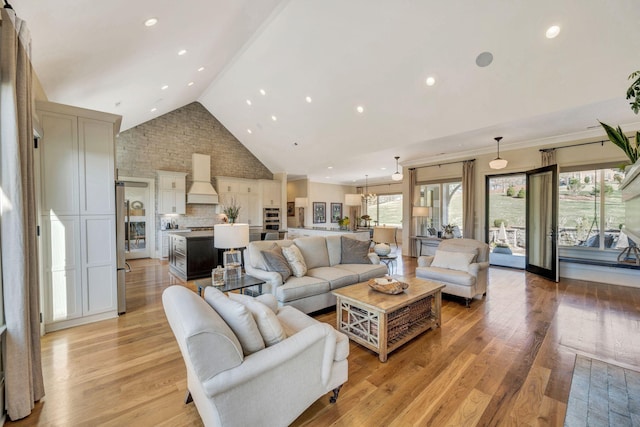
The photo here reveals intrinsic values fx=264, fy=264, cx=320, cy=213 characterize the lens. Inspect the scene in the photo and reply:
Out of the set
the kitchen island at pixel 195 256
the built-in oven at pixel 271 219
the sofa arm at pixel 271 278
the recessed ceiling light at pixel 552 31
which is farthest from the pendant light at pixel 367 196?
the sofa arm at pixel 271 278

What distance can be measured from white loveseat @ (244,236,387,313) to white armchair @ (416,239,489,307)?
83 cm

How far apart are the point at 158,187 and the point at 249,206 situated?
2.92 metres

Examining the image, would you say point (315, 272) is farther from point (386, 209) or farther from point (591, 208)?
point (386, 209)

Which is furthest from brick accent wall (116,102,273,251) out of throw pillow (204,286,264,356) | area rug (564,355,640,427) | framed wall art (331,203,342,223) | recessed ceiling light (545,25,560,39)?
area rug (564,355,640,427)

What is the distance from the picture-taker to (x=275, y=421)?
5.06 feet

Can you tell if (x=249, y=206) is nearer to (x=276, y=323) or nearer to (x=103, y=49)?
(x=103, y=49)

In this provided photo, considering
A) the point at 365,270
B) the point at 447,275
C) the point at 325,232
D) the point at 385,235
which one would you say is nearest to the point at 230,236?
the point at 365,270

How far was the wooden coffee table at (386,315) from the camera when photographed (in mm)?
2475

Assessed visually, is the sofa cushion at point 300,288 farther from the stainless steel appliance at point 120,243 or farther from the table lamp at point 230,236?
the stainless steel appliance at point 120,243

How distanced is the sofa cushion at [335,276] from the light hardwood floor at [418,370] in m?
0.43

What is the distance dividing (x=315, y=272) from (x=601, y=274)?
18.7ft

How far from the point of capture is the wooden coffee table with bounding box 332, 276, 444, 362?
2.47 metres

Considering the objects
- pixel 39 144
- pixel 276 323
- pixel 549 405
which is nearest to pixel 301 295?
pixel 276 323

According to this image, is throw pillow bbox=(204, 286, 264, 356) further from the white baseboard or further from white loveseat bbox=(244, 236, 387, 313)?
the white baseboard
